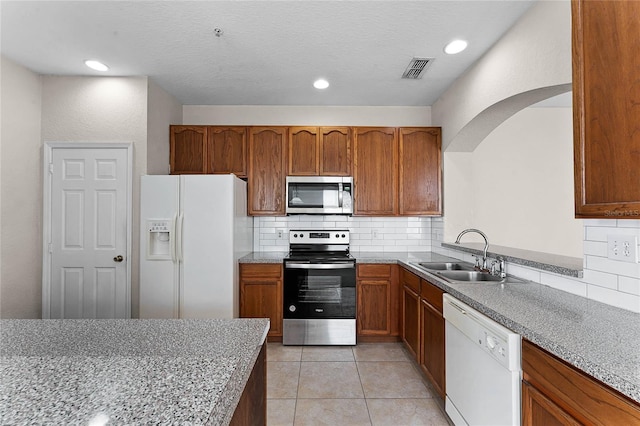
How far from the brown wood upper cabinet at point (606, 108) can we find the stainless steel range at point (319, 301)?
2264 mm

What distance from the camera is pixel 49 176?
10.2ft

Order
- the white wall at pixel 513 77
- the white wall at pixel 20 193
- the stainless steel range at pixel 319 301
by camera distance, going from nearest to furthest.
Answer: the white wall at pixel 513 77 → the white wall at pixel 20 193 → the stainless steel range at pixel 319 301

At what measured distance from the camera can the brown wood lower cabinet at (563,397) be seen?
3.09ft

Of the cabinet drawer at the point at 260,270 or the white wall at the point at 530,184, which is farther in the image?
the white wall at the point at 530,184

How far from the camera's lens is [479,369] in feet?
5.49

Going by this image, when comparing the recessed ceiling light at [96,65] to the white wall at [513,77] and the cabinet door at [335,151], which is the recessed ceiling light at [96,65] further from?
the white wall at [513,77]

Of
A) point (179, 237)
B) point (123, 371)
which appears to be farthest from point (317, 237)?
point (123, 371)

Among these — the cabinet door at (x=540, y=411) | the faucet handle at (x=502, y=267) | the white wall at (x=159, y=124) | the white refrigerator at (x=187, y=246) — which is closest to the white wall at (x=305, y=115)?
the white wall at (x=159, y=124)

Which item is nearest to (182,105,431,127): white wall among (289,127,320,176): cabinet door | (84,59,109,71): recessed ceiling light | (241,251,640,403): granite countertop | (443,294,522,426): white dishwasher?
(289,127,320,176): cabinet door

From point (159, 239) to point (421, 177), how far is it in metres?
2.79

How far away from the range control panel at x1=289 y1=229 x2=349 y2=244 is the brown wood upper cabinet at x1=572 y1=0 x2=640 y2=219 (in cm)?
258

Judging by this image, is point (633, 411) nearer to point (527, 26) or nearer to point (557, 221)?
point (527, 26)

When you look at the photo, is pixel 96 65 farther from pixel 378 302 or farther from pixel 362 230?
pixel 378 302

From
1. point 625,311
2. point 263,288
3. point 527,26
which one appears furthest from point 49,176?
point 625,311
